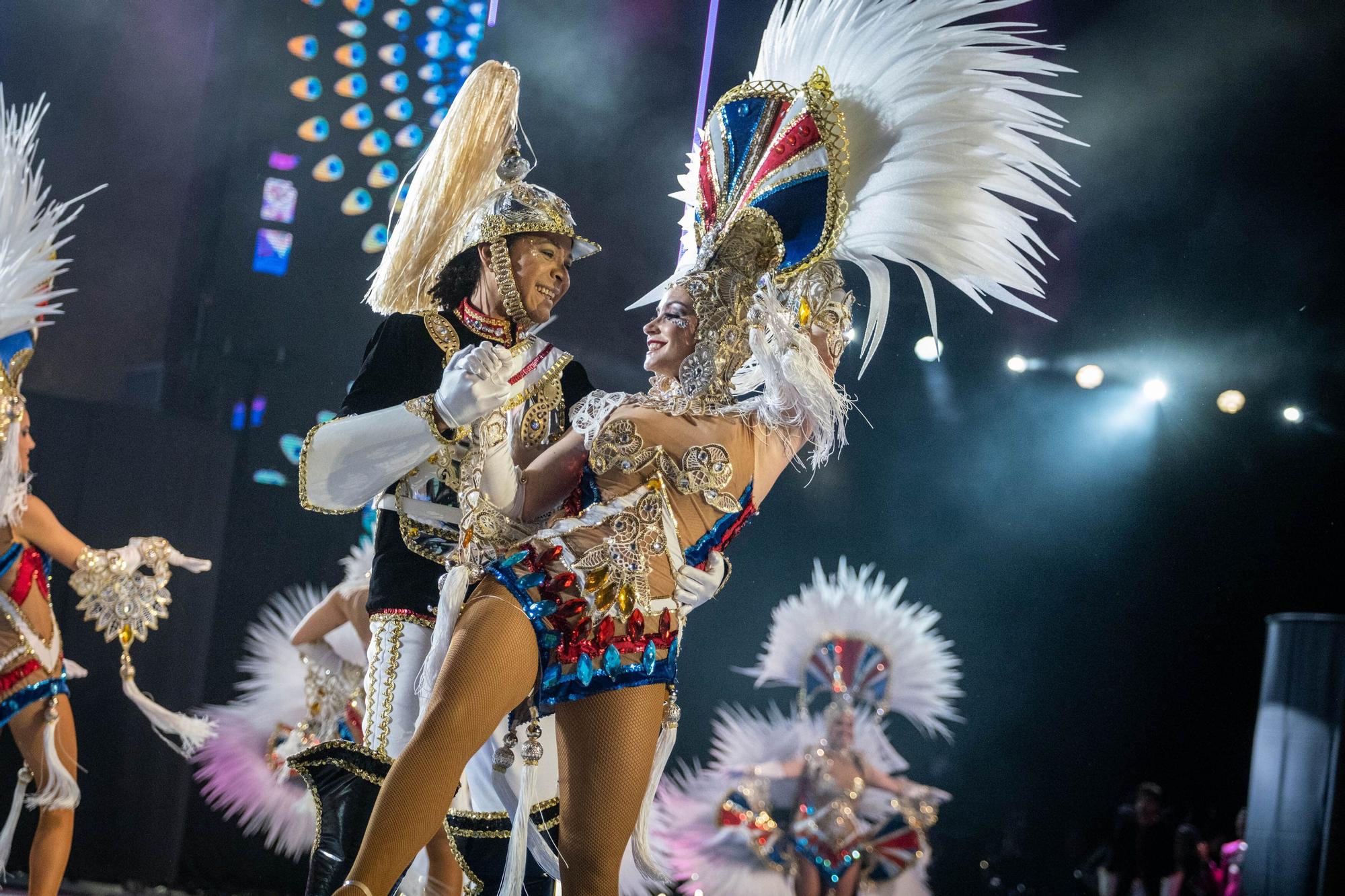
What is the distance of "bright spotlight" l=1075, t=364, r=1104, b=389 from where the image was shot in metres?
6.21

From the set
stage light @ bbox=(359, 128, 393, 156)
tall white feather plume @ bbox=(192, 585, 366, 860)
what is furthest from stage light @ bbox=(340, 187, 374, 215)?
tall white feather plume @ bbox=(192, 585, 366, 860)

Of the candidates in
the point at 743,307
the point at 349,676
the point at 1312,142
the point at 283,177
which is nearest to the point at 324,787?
the point at 743,307

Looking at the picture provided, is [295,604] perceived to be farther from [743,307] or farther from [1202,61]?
[1202,61]

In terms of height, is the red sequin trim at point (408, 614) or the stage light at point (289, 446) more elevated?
the stage light at point (289, 446)

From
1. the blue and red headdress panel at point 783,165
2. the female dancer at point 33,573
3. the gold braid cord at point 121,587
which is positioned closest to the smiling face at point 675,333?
the blue and red headdress panel at point 783,165

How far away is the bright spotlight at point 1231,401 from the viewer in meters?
5.96

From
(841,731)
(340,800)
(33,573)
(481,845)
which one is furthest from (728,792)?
(340,800)

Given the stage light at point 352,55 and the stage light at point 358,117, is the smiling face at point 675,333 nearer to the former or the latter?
the stage light at point 358,117

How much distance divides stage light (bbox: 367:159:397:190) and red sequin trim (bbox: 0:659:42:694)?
3.17 metres

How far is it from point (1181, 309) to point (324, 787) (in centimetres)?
497

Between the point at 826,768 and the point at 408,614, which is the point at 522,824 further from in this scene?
the point at 826,768

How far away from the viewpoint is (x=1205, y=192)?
5750 millimetres

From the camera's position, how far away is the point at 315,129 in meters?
6.29

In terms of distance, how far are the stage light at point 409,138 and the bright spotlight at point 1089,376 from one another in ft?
12.4
